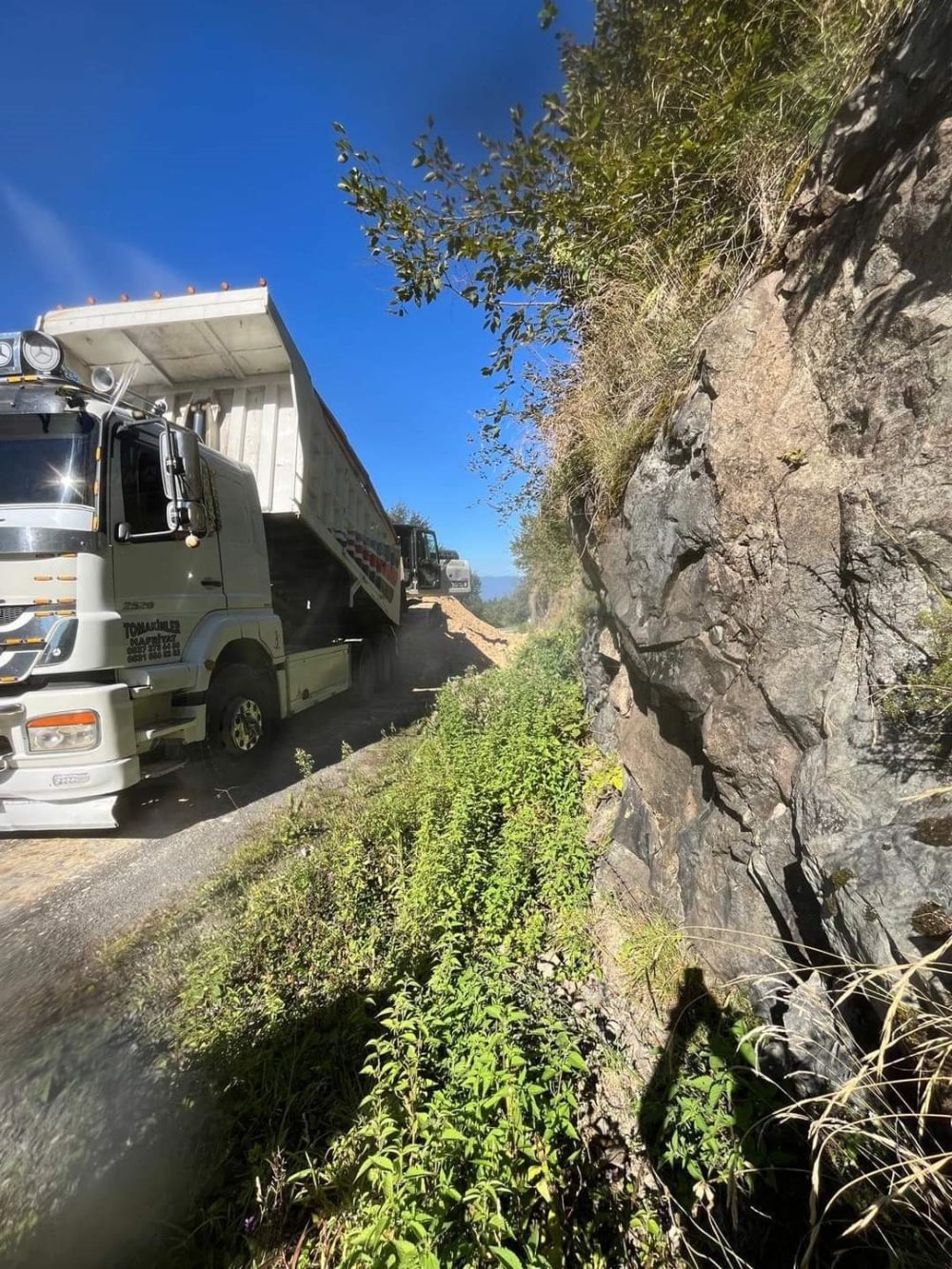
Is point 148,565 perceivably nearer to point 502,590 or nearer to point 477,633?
point 477,633

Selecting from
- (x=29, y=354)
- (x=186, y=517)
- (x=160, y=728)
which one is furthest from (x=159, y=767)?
(x=29, y=354)

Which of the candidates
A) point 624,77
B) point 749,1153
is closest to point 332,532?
point 624,77

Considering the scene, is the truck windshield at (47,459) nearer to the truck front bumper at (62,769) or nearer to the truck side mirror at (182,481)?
the truck side mirror at (182,481)

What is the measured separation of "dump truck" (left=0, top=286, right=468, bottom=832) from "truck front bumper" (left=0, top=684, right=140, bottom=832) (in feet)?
0.04

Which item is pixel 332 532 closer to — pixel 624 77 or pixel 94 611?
pixel 94 611

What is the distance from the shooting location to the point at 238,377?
5.64m

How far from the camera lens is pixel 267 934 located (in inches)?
103

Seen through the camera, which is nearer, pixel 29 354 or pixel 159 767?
pixel 29 354

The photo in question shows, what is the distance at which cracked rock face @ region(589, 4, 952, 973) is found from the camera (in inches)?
64.2

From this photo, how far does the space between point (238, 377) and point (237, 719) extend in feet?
12.2

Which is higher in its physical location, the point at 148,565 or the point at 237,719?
the point at 148,565

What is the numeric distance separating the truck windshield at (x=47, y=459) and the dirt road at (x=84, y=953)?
7.41ft

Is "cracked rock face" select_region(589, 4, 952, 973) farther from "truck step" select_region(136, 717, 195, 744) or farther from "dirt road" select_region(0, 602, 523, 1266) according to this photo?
"truck step" select_region(136, 717, 195, 744)

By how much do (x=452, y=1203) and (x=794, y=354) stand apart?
327 cm
